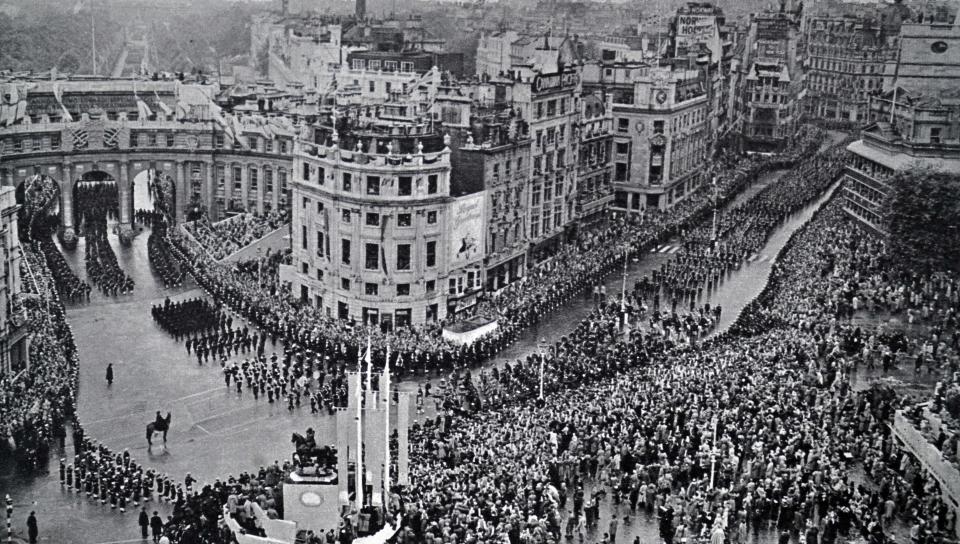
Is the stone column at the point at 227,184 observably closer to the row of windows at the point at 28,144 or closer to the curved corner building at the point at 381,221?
the row of windows at the point at 28,144

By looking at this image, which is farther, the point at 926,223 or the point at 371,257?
the point at 926,223

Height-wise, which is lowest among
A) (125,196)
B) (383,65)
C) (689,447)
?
(689,447)

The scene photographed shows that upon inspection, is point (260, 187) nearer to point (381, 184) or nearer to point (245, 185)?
point (245, 185)

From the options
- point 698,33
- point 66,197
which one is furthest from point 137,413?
point 698,33

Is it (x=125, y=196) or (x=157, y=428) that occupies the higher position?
(x=125, y=196)

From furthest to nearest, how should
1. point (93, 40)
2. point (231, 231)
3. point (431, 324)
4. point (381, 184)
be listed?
point (93, 40)
point (231, 231)
point (431, 324)
point (381, 184)

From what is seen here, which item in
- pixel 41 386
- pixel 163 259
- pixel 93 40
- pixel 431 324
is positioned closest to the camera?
pixel 41 386
